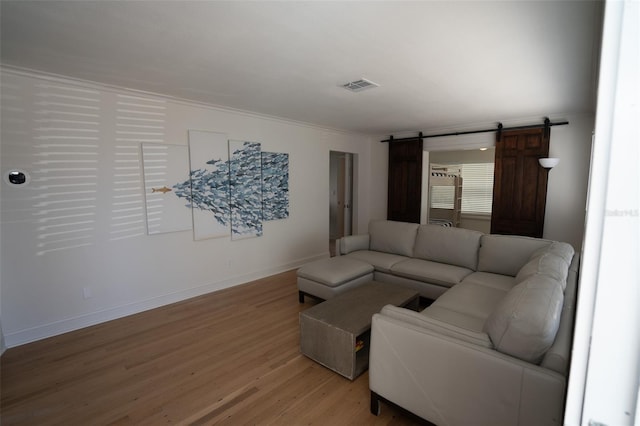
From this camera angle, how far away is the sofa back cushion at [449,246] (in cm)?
355

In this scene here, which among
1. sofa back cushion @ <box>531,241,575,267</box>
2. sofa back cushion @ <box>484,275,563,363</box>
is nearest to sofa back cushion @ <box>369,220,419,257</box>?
sofa back cushion @ <box>531,241,575,267</box>

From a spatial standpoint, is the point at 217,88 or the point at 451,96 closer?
the point at 217,88

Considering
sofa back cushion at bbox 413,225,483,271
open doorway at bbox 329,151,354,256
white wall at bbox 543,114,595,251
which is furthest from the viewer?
open doorway at bbox 329,151,354,256

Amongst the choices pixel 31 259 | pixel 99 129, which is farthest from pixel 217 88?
pixel 31 259

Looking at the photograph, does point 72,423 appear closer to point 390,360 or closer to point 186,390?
point 186,390

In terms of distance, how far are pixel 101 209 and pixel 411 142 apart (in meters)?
5.09

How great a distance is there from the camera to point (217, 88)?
3.16 m

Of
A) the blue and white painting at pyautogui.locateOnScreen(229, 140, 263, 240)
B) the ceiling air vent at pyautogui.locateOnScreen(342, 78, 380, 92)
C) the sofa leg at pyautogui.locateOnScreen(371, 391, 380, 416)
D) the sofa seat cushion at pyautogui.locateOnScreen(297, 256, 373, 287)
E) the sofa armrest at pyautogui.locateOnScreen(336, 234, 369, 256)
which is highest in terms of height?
the ceiling air vent at pyautogui.locateOnScreen(342, 78, 380, 92)

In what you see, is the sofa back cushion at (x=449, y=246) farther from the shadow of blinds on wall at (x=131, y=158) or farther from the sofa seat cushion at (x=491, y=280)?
the shadow of blinds on wall at (x=131, y=158)

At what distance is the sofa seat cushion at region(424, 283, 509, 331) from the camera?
2.30 m

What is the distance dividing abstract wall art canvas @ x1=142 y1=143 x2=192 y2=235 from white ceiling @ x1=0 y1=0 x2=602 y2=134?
664mm

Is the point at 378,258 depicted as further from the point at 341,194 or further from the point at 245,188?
the point at 341,194

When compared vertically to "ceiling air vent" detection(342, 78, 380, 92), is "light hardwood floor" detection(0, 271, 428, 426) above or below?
below

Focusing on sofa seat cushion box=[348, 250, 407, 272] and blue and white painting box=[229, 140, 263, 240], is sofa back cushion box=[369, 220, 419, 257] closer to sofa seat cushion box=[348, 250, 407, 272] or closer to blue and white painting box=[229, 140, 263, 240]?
sofa seat cushion box=[348, 250, 407, 272]
